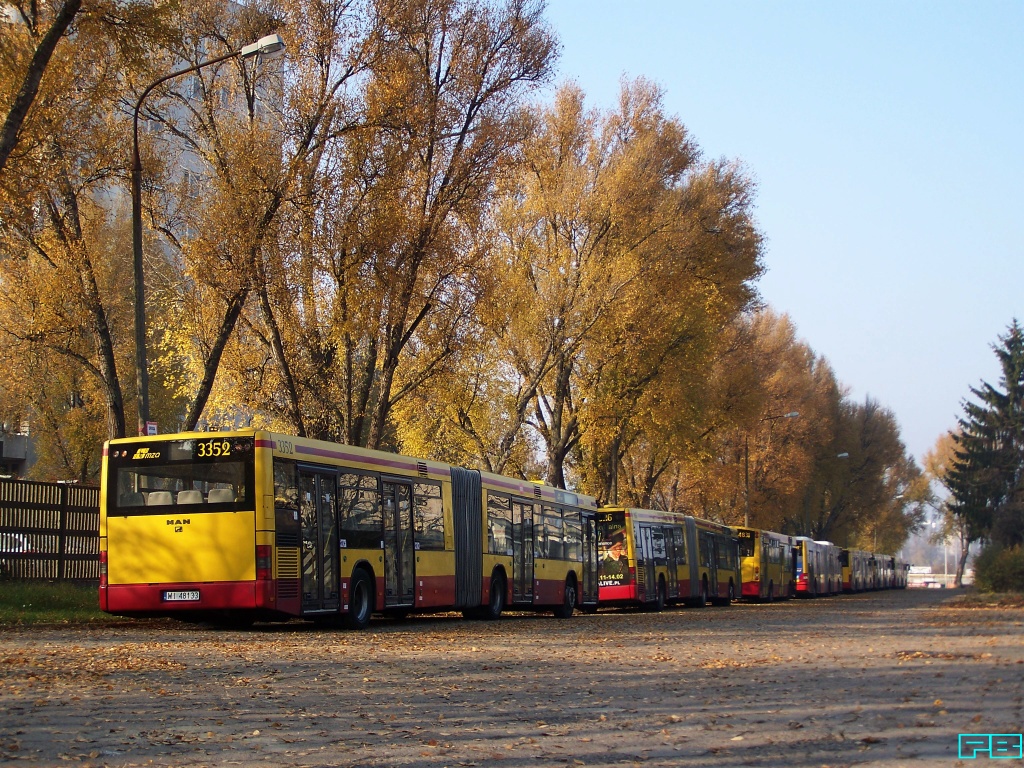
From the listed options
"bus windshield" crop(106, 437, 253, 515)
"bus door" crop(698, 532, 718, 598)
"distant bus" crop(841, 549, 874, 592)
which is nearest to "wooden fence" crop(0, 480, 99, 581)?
"bus windshield" crop(106, 437, 253, 515)

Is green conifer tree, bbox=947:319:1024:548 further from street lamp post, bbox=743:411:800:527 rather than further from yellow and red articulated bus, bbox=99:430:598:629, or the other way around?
yellow and red articulated bus, bbox=99:430:598:629

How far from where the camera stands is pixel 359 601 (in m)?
21.5

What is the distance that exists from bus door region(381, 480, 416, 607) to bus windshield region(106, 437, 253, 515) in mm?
3931

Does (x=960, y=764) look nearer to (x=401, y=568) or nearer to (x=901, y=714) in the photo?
(x=901, y=714)

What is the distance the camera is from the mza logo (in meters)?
7.95

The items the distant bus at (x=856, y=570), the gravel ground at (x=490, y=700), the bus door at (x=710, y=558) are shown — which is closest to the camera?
the gravel ground at (x=490, y=700)

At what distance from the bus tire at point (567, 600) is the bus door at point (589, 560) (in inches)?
36.0

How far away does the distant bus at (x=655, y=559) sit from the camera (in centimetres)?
3625

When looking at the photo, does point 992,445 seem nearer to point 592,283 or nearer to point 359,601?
point 592,283

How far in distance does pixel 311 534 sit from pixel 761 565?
1432 inches

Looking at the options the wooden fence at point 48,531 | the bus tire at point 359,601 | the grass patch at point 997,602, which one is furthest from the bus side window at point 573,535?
the wooden fence at point 48,531

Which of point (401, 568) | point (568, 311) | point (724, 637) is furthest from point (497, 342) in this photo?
point (724, 637)

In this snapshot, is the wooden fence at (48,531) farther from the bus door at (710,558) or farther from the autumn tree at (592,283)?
the bus door at (710,558)

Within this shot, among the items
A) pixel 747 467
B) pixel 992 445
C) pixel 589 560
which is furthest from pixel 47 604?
pixel 992 445
